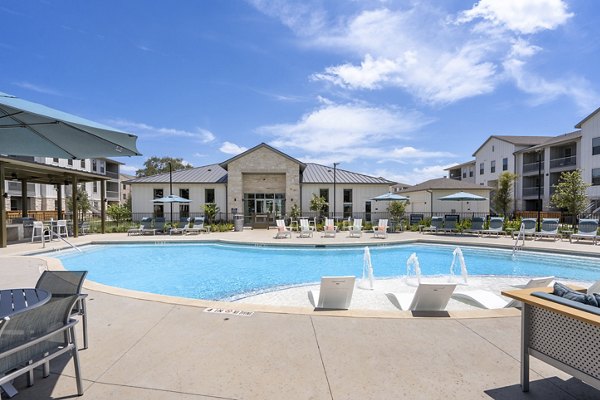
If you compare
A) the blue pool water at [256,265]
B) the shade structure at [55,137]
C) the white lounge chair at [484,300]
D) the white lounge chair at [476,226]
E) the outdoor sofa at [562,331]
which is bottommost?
the blue pool water at [256,265]

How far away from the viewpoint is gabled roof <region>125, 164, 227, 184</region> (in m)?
26.9

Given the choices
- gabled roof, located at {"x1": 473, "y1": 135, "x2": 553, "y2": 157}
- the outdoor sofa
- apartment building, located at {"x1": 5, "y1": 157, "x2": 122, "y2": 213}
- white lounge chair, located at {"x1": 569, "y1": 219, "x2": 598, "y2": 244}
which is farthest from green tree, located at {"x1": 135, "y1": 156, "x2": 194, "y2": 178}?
the outdoor sofa

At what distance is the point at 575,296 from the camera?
2451 mm

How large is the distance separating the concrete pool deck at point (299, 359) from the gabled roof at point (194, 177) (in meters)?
23.5

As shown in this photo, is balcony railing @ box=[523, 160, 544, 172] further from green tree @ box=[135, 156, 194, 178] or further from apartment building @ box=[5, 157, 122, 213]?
green tree @ box=[135, 156, 194, 178]

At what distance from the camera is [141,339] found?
3705mm


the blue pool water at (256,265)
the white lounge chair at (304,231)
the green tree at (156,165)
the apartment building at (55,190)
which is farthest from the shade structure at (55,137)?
the green tree at (156,165)

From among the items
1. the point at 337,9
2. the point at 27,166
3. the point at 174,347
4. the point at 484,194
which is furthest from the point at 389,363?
the point at 484,194

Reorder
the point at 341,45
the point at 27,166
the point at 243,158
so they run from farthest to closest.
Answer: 1. the point at 243,158
2. the point at 27,166
3. the point at 341,45

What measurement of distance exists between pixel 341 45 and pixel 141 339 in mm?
11396

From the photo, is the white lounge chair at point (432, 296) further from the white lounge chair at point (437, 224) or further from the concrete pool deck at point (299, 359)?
the white lounge chair at point (437, 224)

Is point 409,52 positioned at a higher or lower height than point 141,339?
higher

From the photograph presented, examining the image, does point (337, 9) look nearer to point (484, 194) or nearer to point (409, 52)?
point (409, 52)

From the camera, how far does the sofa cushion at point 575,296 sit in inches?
92.0
